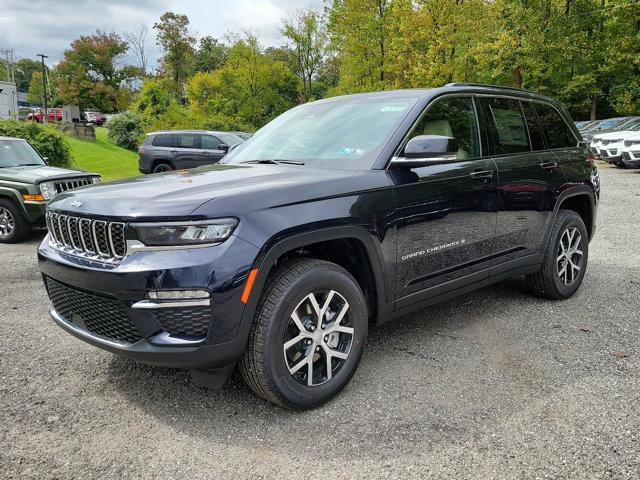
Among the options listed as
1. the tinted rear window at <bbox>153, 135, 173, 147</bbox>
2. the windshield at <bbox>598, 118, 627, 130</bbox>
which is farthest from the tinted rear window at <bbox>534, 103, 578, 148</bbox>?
the windshield at <bbox>598, 118, 627, 130</bbox>

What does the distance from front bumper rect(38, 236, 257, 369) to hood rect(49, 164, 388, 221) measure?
0.67 feet

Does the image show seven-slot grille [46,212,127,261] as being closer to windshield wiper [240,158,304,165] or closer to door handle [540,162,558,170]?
windshield wiper [240,158,304,165]

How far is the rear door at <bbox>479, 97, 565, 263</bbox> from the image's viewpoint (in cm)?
413

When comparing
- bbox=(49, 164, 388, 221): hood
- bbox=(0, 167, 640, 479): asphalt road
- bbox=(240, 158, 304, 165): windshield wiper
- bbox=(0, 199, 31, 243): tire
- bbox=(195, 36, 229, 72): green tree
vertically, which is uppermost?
bbox=(195, 36, 229, 72): green tree

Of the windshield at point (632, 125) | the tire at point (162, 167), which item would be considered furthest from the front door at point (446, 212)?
the windshield at point (632, 125)

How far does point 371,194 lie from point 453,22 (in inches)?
944

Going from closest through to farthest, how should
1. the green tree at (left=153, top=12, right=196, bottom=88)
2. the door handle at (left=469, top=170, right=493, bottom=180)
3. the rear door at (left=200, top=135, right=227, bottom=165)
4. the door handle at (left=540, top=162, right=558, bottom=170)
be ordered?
1. the door handle at (left=469, top=170, right=493, bottom=180)
2. the door handle at (left=540, top=162, right=558, bottom=170)
3. the rear door at (left=200, top=135, right=227, bottom=165)
4. the green tree at (left=153, top=12, right=196, bottom=88)

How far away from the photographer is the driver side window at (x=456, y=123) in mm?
3697

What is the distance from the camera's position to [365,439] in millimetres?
2723

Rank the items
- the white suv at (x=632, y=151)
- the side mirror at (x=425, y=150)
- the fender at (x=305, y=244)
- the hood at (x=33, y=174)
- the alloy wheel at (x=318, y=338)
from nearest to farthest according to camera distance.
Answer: the fender at (x=305, y=244) → the alloy wheel at (x=318, y=338) → the side mirror at (x=425, y=150) → the hood at (x=33, y=174) → the white suv at (x=632, y=151)

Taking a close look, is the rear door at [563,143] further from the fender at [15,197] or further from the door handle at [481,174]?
the fender at [15,197]

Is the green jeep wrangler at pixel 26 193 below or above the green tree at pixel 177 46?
below

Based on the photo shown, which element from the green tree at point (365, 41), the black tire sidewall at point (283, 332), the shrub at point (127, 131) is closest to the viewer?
the black tire sidewall at point (283, 332)

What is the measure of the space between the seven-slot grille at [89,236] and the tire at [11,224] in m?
5.72
